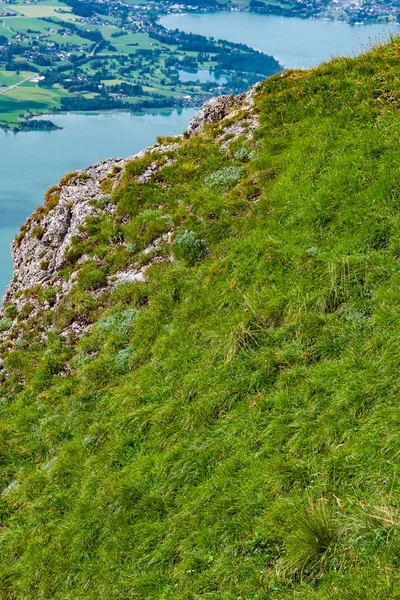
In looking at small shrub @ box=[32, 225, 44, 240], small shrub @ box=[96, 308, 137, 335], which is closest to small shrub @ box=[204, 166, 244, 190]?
small shrub @ box=[96, 308, 137, 335]

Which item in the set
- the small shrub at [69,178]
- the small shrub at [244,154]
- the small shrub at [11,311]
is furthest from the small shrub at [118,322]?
the small shrub at [69,178]

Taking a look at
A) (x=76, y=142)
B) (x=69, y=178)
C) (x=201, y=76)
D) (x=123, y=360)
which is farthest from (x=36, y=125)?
(x=123, y=360)

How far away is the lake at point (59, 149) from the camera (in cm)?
9094

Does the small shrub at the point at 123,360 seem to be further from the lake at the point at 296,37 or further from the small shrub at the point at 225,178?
the lake at the point at 296,37

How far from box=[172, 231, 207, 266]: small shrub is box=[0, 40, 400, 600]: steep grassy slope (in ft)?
0.19

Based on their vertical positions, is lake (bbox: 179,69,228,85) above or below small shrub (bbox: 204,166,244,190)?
below

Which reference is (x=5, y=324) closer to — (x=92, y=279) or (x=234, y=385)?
(x=92, y=279)

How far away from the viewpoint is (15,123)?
126500mm

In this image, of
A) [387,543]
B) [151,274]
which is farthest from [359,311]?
[151,274]

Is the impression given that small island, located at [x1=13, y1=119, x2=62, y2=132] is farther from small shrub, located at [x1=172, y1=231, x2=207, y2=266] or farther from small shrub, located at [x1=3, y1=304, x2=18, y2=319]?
small shrub, located at [x1=172, y1=231, x2=207, y2=266]

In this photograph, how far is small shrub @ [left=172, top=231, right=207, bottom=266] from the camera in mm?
12930

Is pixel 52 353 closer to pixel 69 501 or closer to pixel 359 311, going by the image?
pixel 69 501

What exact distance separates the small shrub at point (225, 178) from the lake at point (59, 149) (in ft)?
214

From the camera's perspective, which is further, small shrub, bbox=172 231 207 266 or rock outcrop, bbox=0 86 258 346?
rock outcrop, bbox=0 86 258 346
